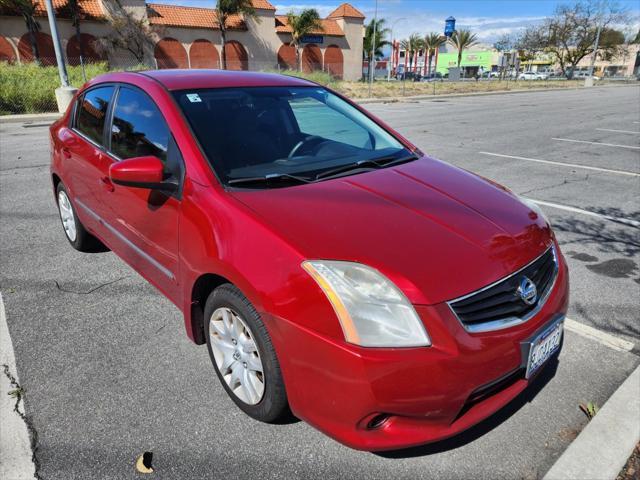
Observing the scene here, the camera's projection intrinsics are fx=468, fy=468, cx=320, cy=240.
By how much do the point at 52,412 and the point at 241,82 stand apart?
227cm

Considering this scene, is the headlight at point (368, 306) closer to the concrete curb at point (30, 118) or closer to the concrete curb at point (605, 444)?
the concrete curb at point (605, 444)

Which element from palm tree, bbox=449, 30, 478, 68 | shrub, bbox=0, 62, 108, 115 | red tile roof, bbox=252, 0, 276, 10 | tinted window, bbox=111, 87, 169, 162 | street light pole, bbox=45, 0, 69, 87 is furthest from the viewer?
palm tree, bbox=449, 30, 478, 68

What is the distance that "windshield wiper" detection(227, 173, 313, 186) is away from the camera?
2.45m

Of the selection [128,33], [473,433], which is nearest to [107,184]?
[473,433]

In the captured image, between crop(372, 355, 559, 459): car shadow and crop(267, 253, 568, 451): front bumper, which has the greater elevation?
crop(267, 253, 568, 451): front bumper

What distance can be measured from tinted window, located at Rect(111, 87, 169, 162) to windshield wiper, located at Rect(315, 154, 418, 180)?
3.11 feet

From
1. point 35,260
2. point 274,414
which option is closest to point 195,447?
point 274,414

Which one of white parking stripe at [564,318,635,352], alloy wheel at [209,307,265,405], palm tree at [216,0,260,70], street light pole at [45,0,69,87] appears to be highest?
palm tree at [216,0,260,70]

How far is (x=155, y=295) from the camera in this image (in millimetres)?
3666

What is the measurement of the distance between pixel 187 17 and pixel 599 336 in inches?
1694

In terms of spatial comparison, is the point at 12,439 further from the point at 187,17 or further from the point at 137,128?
the point at 187,17

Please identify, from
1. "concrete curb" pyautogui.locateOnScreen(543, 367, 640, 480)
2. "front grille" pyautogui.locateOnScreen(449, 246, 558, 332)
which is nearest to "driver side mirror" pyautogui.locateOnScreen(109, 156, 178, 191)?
"front grille" pyautogui.locateOnScreen(449, 246, 558, 332)

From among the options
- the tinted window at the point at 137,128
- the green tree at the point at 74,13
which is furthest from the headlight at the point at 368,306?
the green tree at the point at 74,13

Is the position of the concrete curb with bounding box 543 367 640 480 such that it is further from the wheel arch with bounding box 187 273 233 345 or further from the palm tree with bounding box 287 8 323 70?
the palm tree with bounding box 287 8 323 70
